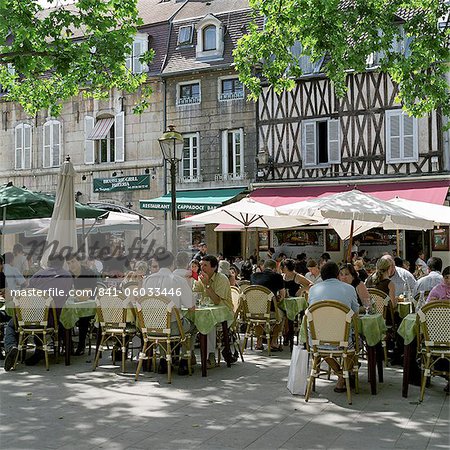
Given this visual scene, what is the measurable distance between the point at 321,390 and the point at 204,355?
1.40 meters

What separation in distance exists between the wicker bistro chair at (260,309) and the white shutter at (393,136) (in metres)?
10.9

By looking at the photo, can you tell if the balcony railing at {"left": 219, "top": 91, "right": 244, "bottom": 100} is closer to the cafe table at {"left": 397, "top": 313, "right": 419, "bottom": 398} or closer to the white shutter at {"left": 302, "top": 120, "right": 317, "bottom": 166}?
the white shutter at {"left": 302, "top": 120, "right": 317, "bottom": 166}

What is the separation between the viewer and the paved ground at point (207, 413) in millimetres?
4746

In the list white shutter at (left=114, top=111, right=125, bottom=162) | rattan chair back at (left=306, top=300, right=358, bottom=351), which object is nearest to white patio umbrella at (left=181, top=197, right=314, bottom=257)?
rattan chair back at (left=306, top=300, right=358, bottom=351)

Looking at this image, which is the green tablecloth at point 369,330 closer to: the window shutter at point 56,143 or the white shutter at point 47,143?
the window shutter at point 56,143

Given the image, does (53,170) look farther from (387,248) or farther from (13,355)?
(13,355)

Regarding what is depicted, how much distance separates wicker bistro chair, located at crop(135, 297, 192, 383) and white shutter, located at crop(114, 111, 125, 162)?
1606 cm

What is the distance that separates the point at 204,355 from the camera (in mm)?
7188

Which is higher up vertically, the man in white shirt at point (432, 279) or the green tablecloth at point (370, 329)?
the man in white shirt at point (432, 279)

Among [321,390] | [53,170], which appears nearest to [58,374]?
[321,390]

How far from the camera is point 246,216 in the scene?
1288 centimetres

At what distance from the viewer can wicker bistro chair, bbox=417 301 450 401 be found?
6.04m

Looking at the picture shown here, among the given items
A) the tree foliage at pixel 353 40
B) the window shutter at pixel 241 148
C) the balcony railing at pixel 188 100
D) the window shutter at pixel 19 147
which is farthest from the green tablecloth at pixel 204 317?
the window shutter at pixel 19 147

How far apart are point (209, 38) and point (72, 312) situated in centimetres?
1535
